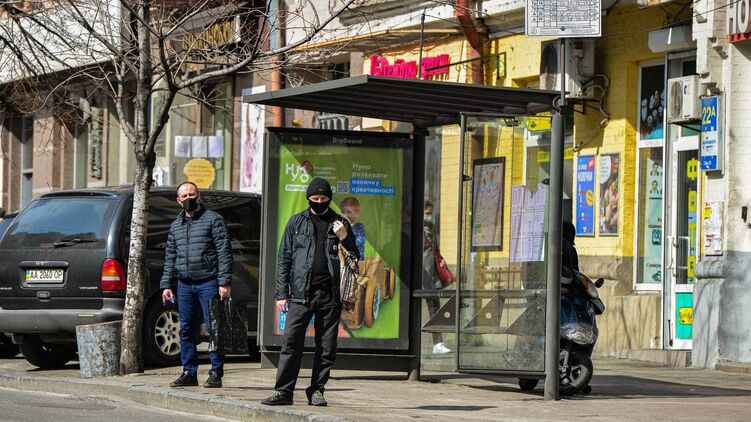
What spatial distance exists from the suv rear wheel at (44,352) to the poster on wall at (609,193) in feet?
23.0

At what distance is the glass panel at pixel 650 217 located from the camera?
66.8 feet

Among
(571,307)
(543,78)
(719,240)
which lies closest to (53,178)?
(543,78)

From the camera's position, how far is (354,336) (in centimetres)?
1546

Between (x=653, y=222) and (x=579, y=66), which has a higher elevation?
(x=579, y=66)

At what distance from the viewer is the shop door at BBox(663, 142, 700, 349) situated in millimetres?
19672

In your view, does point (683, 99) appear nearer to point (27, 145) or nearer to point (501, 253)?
point (501, 253)

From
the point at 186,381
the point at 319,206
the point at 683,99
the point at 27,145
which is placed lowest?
the point at 186,381

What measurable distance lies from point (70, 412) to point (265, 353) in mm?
2836

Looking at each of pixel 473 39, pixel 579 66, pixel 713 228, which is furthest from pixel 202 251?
pixel 473 39

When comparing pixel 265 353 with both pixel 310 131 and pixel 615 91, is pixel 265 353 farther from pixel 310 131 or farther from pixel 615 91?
pixel 615 91

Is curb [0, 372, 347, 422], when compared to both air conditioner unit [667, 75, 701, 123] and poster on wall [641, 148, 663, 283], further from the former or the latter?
poster on wall [641, 148, 663, 283]

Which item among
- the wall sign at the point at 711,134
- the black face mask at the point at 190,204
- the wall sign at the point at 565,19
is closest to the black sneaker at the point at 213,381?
the black face mask at the point at 190,204

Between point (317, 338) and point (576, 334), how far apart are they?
2594mm

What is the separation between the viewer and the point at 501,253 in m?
13.7
